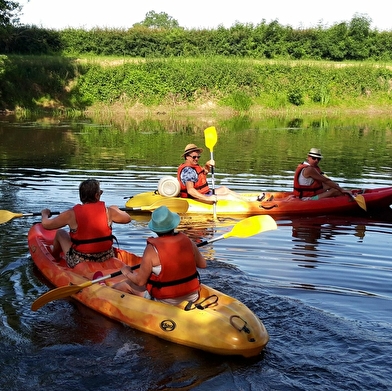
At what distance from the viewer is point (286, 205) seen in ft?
34.1

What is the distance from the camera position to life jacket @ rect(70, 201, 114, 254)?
628cm

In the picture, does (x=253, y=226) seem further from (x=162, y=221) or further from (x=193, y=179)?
(x=193, y=179)

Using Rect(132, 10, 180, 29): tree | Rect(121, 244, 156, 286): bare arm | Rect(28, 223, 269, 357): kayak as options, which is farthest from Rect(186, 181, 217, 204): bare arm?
Rect(132, 10, 180, 29): tree

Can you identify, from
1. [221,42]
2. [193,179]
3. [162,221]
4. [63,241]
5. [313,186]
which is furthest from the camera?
[221,42]

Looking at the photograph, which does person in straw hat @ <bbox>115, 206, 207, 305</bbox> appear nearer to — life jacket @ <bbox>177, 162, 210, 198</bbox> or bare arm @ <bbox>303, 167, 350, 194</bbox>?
life jacket @ <bbox>177, 162, 210, 198</bbox>

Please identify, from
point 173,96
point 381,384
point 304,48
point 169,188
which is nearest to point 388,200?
point 169,188

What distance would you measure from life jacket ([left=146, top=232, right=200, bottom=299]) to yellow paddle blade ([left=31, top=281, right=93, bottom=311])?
754 mm

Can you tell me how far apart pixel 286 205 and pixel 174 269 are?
17.9ft

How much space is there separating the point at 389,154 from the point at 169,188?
9.41 meters

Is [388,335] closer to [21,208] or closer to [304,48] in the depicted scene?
[21,208]

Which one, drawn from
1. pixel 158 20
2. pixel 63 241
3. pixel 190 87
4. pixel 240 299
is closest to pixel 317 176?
pixel 240 299

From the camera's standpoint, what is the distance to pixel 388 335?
5223mm

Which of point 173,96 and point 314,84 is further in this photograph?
point 314,84

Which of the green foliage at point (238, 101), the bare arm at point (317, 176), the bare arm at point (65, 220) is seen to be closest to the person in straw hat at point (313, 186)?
the bare arm at point (317, 176)
